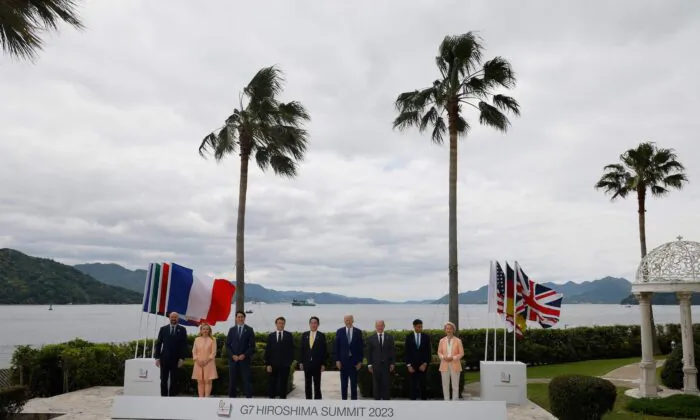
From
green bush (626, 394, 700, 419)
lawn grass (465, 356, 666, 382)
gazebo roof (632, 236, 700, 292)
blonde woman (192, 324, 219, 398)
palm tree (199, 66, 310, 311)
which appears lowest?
lawn grass (465, 356, 666, 382)

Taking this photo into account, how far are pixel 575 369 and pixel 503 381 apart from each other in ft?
36.8

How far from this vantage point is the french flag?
14.1m

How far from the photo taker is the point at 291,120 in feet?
64.6

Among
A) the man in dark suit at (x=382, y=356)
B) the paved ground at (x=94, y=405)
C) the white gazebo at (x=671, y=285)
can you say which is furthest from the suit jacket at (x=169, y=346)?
the white gazebo at (x=671, y=285)

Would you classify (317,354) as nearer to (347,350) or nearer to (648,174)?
(347,350)

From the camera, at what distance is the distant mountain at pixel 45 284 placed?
120 m

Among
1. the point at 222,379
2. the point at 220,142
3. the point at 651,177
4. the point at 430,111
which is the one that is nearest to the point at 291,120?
the point at 220,142

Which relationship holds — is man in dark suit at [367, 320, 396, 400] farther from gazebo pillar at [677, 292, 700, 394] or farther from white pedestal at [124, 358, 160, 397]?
gazebo pillar at [677, 292, 700, 394]

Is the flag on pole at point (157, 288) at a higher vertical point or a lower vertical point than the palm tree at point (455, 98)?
lower

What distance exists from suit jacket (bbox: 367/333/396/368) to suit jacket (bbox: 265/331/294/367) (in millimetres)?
1605

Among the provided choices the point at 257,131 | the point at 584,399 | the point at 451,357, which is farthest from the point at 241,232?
the point at 584,399

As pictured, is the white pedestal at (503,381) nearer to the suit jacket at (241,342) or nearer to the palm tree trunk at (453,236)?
the palm tree trunk at (453,236)

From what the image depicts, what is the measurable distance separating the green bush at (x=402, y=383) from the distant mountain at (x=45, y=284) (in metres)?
120

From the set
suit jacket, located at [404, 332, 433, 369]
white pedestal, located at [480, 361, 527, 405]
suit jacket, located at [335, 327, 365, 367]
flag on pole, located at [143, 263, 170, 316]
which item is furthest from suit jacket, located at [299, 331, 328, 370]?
flag on pole, located at [143, 263, 170, 316]
